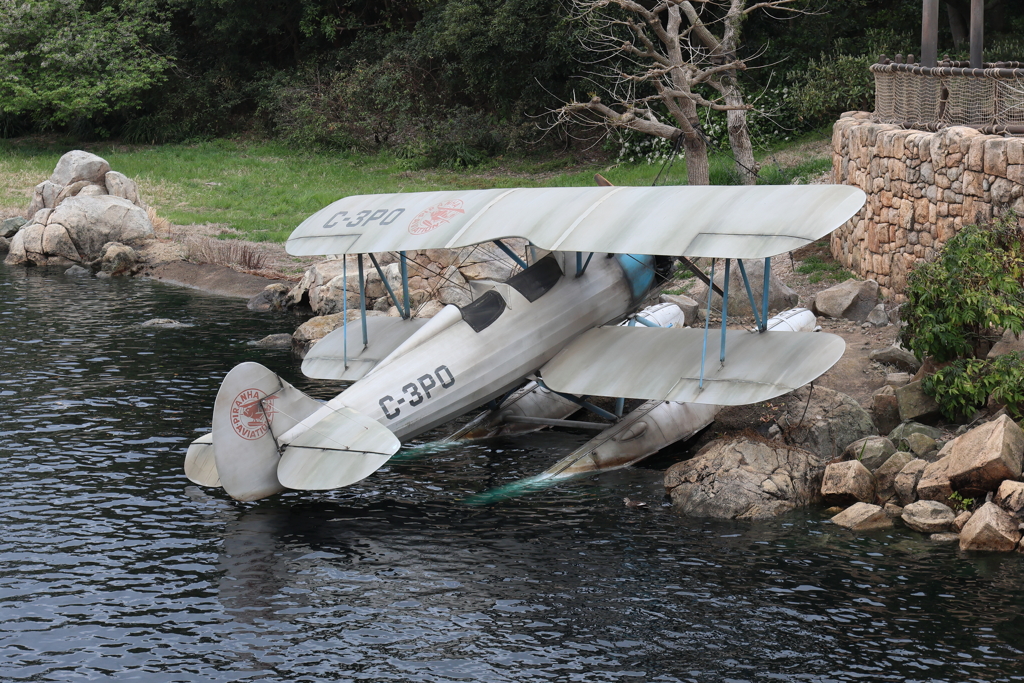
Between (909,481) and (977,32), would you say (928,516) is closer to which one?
(909,481)

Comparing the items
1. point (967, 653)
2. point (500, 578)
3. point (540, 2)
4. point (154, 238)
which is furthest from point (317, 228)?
point (540, 2)

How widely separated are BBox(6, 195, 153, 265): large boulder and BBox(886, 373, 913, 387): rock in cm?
2659

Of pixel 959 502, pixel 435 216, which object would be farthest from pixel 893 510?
pixel 435 216

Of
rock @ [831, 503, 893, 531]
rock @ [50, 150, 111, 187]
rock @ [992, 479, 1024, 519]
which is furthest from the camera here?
rock @ [50, 150, 111, 187]

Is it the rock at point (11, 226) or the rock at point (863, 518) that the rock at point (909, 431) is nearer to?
the rock at point (863, 518)

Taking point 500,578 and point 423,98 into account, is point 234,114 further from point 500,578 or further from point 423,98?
point 500,578

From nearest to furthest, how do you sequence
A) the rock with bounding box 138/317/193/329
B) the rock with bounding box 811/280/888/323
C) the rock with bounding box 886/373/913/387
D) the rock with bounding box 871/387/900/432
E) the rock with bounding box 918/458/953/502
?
1. the rock with bounding box 918/458/953/502
2. the rock with bounding box 871/387/900/432
3. the rock with bounding box 886/373/913/387
4. the rock with bounding box 811/280/888/323
5. the rock with bounding box 138/317/193/329

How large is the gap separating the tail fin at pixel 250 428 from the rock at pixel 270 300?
51.0ft

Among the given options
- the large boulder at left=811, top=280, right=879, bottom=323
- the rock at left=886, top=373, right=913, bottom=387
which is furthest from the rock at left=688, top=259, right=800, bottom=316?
the rock at left=886, top=373, right=913, bottom=387

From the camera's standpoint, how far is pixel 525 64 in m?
45.6

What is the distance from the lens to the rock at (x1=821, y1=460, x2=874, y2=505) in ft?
48.6

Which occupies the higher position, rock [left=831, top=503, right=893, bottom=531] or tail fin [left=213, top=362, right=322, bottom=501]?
tail fin [left=213, top=362, right=322, bottom=501]

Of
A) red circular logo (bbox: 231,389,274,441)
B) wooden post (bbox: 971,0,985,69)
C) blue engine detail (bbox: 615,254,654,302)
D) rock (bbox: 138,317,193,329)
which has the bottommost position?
rock (bbox: 138,317,193,329)

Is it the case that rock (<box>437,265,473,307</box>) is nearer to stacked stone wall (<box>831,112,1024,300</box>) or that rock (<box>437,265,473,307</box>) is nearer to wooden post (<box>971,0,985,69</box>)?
stacked stone wall (<box>831,112,1024,300</box>)
